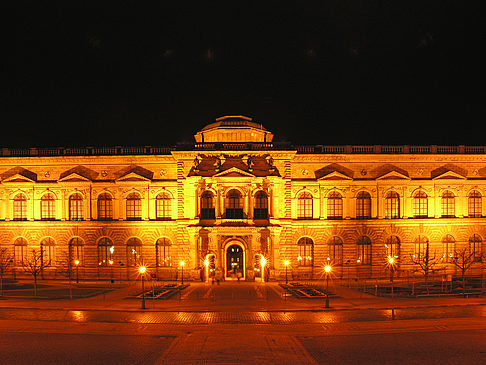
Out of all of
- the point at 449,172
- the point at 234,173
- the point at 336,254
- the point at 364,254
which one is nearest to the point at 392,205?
the point at 364,254

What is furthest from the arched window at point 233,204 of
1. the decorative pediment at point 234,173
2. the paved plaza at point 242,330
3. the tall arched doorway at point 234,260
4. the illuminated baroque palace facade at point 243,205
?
the paved plaza at point 242,330

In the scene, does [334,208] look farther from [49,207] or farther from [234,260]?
[49,207]

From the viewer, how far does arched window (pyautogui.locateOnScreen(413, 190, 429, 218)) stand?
1911 inches

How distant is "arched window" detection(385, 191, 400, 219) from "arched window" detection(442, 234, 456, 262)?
5.92 metres

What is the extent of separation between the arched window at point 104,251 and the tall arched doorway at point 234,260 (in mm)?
12984

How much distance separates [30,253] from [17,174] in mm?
8921

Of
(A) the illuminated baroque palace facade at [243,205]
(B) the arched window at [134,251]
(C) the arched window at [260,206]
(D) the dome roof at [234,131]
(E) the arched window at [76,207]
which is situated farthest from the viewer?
(D) the dome roof at [234,131]

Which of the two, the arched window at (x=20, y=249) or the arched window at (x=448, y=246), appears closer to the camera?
the arched window at (x=448, y=246)

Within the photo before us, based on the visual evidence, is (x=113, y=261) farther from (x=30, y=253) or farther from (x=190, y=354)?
(x=190, y=354)

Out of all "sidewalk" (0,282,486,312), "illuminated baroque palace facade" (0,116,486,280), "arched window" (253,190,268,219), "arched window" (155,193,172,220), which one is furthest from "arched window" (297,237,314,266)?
"arched window" (155,193,172,220)

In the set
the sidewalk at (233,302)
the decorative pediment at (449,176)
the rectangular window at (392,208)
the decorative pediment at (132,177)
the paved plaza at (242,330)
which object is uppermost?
the decorative pediment at (132,177)

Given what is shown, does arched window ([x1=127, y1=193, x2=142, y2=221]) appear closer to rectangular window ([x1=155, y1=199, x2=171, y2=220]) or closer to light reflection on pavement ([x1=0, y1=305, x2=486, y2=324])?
rectangular window ([x1=155, y1=199, x2=171, y2=220])

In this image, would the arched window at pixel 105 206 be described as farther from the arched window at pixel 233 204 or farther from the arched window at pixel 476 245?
the arched window at pixel 476 245

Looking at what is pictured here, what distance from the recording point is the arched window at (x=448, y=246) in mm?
48219
